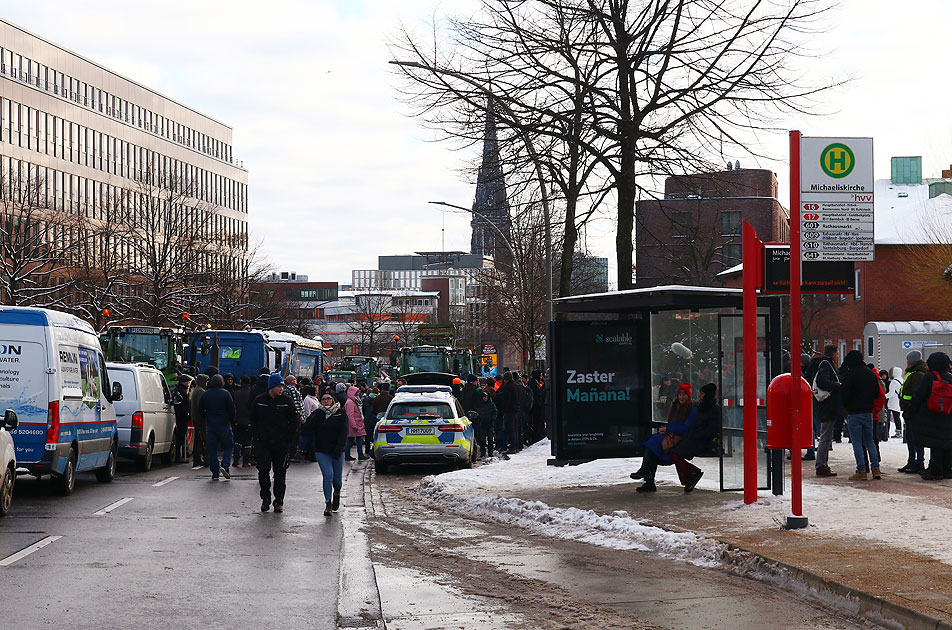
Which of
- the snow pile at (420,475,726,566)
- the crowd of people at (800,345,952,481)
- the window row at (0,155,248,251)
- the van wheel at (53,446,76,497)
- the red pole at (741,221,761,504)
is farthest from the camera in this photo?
the window row at (0,155,248,251)

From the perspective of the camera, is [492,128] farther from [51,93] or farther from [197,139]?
[197,139]

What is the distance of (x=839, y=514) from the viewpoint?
13.3 m

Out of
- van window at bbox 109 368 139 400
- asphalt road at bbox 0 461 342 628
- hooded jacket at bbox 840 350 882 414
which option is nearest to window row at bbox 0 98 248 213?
van window at bbox 109 368 139 400

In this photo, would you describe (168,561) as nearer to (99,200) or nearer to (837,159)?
(837,159)

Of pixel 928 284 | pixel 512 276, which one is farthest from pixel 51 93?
pixel 928 284

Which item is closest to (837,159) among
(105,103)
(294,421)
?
(294,421)

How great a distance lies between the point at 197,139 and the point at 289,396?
8943 centimetres

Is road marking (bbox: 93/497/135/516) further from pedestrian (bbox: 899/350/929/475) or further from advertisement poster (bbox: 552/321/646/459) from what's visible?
pedestrian (bbox: 899/350/929/475)

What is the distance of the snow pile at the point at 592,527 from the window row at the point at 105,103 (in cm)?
6432

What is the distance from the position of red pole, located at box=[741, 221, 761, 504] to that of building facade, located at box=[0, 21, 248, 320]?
45.3 meters

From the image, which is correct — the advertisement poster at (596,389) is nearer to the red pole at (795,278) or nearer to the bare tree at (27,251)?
the red pole at (795,278)

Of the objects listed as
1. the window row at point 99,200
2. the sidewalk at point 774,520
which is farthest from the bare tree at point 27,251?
the sidewalk at point 774,520

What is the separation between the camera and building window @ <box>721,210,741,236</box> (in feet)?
269

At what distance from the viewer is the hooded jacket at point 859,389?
17.3 metres
